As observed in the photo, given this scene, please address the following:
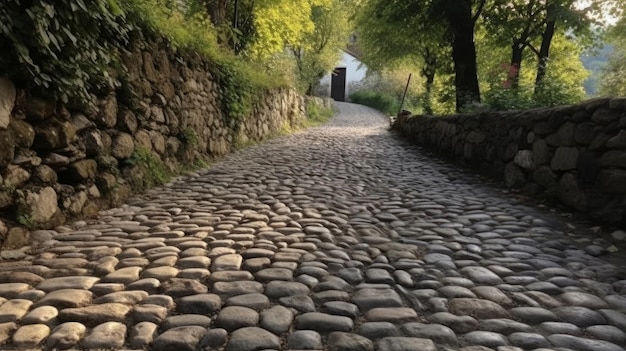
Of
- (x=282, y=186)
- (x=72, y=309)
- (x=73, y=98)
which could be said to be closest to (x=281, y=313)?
(x=72, y=309)

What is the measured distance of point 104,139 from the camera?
4402mm

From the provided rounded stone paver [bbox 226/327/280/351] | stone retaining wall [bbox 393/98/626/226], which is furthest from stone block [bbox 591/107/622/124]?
rounded stone paver [bbox 226/327/280/351]

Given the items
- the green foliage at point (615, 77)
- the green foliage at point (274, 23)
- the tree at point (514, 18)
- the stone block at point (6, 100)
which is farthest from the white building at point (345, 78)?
the stone block at point (6, 100)

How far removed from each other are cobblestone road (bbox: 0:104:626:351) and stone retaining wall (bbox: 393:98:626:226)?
0.44 m

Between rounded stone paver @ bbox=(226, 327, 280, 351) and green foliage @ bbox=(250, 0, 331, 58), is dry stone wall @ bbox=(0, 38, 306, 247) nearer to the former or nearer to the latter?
rounded stone paver @ bbox=(226, 327, 280, 351)

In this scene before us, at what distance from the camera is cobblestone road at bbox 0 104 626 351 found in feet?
6.95

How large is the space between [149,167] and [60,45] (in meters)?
2.08

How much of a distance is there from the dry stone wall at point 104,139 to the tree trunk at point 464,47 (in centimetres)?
622

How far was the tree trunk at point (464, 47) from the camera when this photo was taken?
1067cm

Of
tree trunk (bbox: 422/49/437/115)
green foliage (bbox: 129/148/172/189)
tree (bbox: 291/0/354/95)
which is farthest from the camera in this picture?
tree (bbox: 291/0/354/95)

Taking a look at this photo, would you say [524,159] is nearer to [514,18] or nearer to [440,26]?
[440,26]

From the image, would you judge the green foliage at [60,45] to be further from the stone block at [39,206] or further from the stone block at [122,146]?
the stone block at [39,206]

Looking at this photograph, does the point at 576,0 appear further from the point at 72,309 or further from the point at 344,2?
the point at 344,2

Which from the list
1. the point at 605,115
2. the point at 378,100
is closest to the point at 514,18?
the point at 605,115
